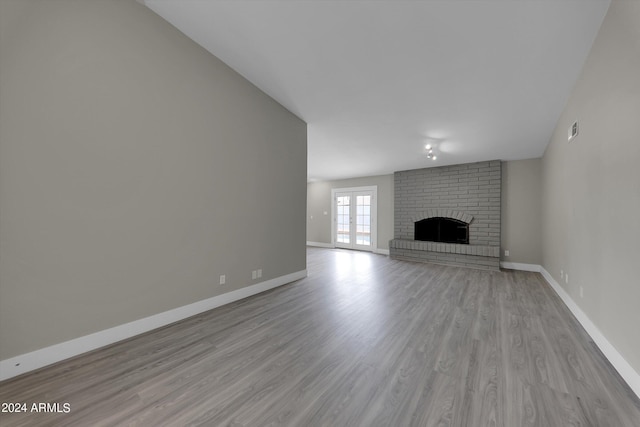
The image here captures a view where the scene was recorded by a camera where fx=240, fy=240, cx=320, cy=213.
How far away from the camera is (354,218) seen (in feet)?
26.6

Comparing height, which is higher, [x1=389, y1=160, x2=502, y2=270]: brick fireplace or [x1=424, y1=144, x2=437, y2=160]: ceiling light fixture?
[x1=424, y1=144, x2=437, y2=160]: ceiling light fixture

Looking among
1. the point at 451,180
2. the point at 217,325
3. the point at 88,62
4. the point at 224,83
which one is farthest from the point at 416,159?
the point at 88,62

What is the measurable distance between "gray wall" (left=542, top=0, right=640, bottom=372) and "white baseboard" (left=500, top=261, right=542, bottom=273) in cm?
271

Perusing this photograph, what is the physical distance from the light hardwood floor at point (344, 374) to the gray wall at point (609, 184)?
38 cm

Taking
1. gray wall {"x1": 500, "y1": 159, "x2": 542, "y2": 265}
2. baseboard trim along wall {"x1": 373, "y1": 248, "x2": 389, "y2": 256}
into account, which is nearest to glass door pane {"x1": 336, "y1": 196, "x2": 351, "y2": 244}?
baseboard trim along wall {"x1": 373, "y1": 248, "x2": 389, "y2": 256}

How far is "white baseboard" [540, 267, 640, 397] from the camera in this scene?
154 centimetres

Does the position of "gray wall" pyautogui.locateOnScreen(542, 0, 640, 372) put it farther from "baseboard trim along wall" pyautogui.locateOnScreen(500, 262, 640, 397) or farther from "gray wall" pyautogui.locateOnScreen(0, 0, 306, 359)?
"gray wall" pyautogui.locateOnScreen(0, 0, 306, 359)

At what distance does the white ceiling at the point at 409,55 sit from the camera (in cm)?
194

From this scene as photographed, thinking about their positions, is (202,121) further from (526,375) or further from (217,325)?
(526,375)

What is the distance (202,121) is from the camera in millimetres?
2684

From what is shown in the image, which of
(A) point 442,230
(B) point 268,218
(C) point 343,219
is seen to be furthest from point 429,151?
(C) point 343,219

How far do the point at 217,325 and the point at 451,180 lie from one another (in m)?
6.13

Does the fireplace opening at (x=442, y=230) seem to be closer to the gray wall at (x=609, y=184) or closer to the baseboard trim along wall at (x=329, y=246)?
the baseboard trim along wall at (x=329, y=246)

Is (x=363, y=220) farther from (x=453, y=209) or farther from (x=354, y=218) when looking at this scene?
(x=453, y=209)
